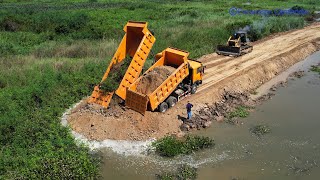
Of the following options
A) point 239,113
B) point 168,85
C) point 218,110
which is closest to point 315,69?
point 239,113

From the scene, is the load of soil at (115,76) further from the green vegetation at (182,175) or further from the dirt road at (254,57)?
the green vegetation at (182,175)

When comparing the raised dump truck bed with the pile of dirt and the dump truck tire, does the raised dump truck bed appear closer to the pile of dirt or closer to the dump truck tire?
the dump truck tire

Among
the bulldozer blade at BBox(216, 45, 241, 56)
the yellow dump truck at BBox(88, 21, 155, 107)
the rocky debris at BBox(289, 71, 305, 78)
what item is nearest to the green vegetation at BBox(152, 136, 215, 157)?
the yellow dump truck at BBox(88, 21, 155, 107)

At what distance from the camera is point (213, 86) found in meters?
20.6

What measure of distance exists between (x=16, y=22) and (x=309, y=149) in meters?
31.1

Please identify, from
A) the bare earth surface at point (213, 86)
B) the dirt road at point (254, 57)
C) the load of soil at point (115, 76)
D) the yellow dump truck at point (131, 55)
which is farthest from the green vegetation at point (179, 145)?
the dirt road at point (254, 57)

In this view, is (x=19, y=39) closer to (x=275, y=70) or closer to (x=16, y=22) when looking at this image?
(x=16, y=22)

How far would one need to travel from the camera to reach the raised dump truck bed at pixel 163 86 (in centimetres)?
1579

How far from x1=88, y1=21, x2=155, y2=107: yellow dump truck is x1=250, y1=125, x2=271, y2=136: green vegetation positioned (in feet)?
20.9

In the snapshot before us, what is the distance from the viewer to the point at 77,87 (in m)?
19.2

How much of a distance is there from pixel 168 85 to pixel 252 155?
17.2 feet

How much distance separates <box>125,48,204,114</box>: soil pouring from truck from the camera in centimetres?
1592


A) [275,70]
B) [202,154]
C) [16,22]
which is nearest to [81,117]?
[202,154]

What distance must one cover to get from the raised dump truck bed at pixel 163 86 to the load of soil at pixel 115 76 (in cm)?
87
